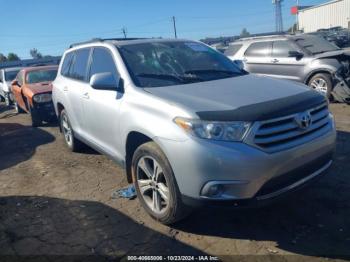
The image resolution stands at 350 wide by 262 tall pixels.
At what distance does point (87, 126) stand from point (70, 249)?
2.13 metres

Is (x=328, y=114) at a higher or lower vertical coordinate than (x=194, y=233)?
higher

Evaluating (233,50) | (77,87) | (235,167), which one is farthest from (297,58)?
(235,167)

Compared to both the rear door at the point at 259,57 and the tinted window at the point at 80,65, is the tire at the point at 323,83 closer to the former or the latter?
the rear door at the point at 259,57

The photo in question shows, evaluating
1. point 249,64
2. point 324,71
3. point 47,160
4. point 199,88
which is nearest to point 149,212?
point 199,88

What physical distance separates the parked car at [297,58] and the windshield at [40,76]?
18.2 ft

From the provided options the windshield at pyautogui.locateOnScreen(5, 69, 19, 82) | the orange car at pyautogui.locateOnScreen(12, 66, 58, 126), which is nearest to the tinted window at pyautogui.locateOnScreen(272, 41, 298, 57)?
the orange car at pyautogui.locateOnScreen(12, 66, 58, 126)

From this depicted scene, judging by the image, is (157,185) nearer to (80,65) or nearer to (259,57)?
(80,65)

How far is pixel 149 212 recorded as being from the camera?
396cm

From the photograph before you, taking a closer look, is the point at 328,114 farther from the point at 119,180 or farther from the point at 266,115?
the point at 119,180

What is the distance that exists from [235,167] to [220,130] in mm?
329

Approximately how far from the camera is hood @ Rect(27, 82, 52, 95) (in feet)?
31.7

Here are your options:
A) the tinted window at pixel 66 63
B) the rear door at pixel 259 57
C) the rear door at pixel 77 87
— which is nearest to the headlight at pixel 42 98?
the tinted window at pixel 66 63

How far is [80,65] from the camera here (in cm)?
581

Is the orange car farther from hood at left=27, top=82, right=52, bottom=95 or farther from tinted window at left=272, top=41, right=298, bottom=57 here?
tinted window at left=272, top=41, right=298, bottom=57
